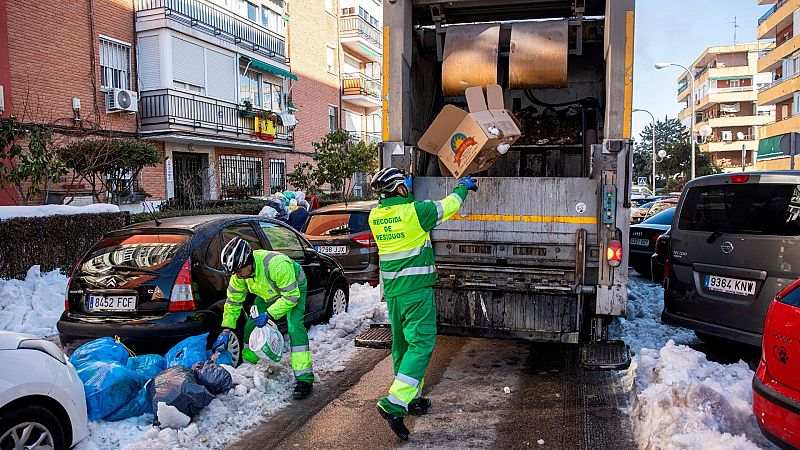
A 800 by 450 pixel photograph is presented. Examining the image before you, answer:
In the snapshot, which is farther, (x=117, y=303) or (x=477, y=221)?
(x=477, y=221)

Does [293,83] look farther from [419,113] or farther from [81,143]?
[419,113]

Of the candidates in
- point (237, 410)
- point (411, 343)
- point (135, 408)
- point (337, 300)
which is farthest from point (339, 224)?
point (135, 408)

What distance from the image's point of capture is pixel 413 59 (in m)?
6.33

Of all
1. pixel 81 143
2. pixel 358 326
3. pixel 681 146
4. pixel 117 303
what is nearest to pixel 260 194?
pixel 81 143

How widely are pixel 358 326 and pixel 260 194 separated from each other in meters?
16.8

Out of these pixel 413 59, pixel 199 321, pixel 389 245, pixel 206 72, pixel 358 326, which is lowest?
pixel 358 326

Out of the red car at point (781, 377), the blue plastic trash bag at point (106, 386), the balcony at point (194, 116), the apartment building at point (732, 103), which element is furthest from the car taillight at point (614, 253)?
the apartment building at point (732, 103)

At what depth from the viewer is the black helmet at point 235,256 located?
4.85 m

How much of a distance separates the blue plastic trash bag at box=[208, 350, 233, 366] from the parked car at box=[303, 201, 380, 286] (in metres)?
3.92

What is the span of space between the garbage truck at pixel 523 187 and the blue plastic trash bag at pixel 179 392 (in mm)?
1751

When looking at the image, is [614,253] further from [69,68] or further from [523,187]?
[69,68]

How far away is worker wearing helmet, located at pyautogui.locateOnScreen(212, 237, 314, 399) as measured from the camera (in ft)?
16.3

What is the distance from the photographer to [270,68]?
2328 centimetres

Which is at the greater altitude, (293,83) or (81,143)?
(293,83)
